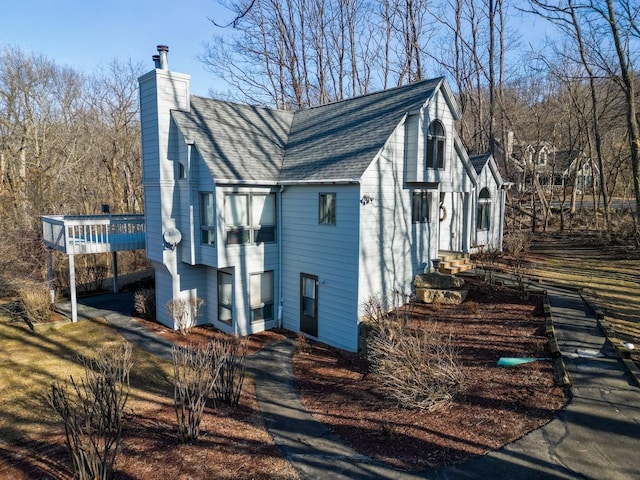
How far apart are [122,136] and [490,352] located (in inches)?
1094

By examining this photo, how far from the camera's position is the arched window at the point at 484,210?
1859 cm

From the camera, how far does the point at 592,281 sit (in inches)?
573

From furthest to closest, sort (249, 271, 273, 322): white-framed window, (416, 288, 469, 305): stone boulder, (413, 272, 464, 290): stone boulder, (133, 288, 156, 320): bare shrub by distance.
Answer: (133, 288, 156, 320): bare shrub
(249, 271, 273, 322): white-framed window
(413, 272, 464, 290): stone boulder
(416, 288, 469, 305): stone boulder

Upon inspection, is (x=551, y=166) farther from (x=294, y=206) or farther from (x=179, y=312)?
(x=179, y=312)

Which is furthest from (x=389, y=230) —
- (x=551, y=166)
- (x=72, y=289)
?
(x=551, y=166)

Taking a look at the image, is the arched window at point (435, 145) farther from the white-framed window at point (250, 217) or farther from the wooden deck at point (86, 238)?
the wooden deck at point (86, 238)

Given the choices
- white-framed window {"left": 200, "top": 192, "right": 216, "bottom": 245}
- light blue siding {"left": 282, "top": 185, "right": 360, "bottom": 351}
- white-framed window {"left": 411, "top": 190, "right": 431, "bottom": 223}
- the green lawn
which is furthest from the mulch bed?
white-framed window {"left": 200, "top": 192, "right": 216, "bottom": 245}

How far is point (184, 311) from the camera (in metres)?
13.2

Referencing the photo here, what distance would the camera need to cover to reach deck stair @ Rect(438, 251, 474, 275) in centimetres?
1441

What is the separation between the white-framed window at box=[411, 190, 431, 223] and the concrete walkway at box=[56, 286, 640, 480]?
5.25 metres

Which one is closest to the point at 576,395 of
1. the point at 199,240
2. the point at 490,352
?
the point at 490,352

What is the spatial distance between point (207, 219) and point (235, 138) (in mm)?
3116

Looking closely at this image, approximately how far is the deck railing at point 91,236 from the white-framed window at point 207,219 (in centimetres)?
380

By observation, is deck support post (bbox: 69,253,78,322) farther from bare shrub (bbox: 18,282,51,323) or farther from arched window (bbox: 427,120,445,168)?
arched window (bbox: 427,120,445,168)
